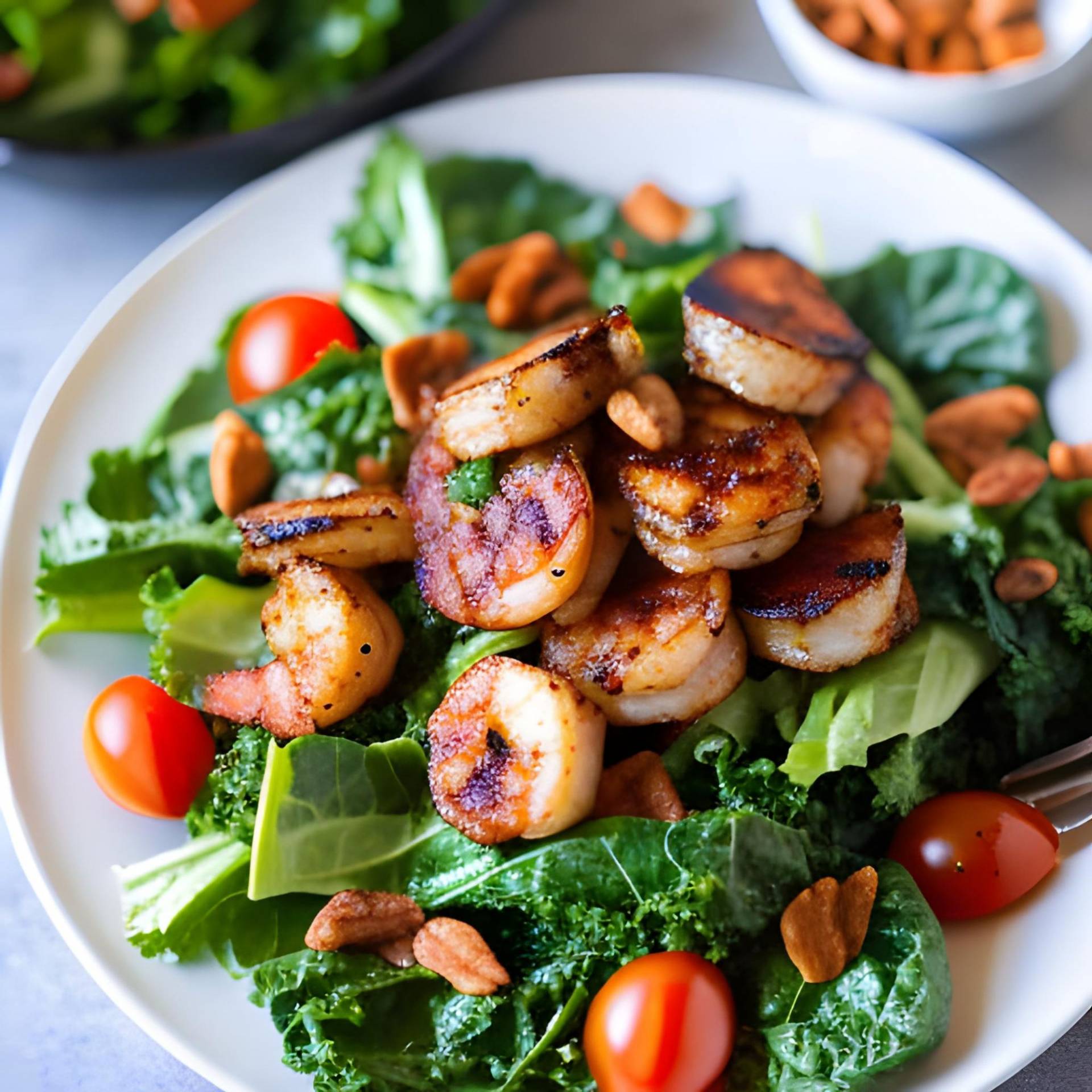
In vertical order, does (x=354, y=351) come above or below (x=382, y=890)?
above

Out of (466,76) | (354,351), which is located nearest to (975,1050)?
(354,351)

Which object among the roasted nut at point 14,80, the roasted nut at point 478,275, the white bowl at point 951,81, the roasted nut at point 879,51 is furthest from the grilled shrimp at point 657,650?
the roasted nut at point 14,80

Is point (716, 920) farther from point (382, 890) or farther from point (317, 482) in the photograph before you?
point (317, 482)

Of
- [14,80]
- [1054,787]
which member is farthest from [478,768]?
[14,80]

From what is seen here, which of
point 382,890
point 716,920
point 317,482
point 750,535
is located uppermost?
point 317,482

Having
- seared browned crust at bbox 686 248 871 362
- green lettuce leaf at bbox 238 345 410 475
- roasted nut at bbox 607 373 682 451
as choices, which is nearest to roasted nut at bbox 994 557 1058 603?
seared browned crust at bbox 686 248 871 362

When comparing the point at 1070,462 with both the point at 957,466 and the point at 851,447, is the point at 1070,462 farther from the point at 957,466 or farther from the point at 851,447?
the point at 851,447
